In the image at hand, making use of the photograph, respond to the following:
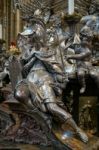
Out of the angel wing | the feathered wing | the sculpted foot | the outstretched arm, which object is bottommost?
the sculpted foot

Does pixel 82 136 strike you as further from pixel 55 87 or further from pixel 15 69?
pixel 15 69

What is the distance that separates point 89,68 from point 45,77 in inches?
22.3

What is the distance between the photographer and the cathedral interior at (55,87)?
5262 mm

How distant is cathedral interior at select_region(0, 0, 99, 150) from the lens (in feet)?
17.3

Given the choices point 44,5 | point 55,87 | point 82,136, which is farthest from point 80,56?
point 44,5

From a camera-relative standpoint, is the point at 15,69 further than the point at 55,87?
Yes

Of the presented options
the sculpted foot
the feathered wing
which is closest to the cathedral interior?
the sculpted foot

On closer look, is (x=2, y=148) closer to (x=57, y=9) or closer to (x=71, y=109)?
(x=71, y=109)

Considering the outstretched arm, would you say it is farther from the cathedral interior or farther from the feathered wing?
the feathered wing

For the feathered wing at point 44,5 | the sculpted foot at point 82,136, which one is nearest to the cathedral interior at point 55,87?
the sculpted foot at point 82,136

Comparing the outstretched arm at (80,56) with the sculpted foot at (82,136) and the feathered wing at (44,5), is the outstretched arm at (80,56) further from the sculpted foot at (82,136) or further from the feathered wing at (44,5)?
the feathered wing at (44,5)

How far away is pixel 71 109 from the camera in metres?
5.98

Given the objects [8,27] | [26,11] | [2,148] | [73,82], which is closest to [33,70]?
[73,82]

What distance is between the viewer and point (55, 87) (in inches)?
213
